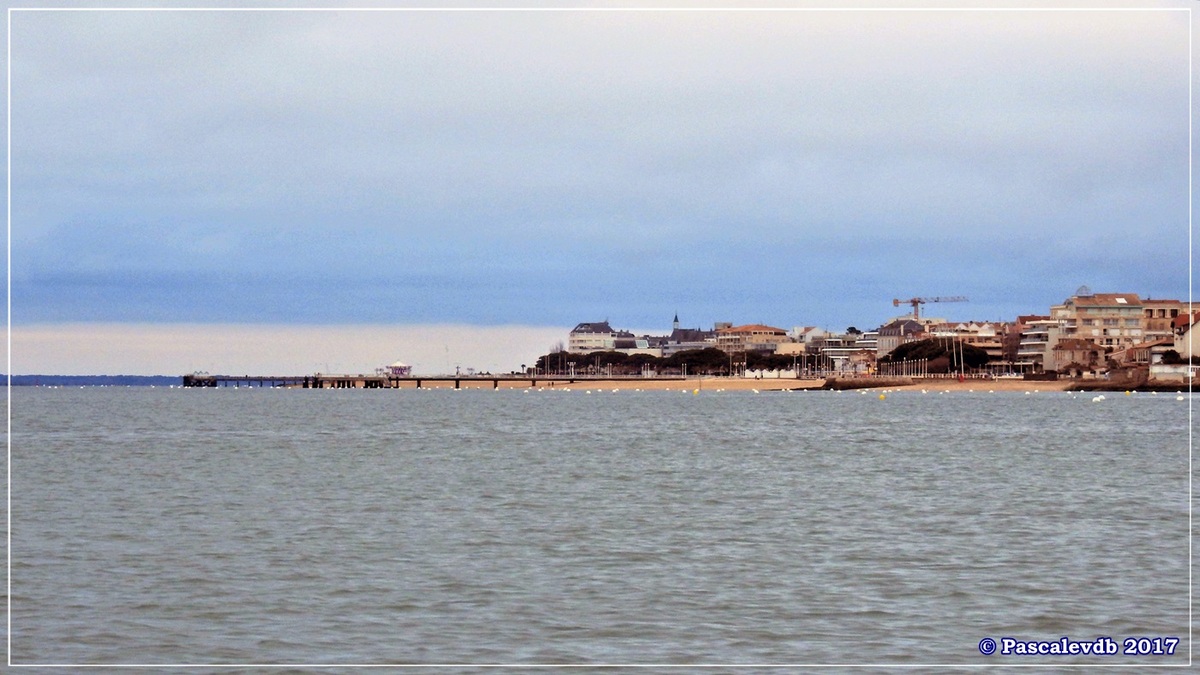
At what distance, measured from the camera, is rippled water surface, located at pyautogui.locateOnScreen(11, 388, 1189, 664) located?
13.1m

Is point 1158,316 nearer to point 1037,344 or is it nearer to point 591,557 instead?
point 1037,344

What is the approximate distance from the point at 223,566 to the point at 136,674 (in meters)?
6.18

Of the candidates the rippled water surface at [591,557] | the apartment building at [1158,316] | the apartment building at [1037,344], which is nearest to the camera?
the rippled water surface at [591,557]

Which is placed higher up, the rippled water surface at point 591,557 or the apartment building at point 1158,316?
the apartment building at point 1158,316

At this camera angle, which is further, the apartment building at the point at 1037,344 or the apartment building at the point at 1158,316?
the apartment building at the point at 1037,344

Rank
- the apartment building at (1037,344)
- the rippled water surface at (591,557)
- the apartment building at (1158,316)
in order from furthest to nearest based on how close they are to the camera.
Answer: the apartment building at (1037,344)
the apartment building at (1158,316)
the rippled water surface at (591,557)

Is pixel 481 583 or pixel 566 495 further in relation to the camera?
pixel 566 495

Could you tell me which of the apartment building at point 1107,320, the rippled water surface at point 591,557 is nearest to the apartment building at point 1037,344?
the apartment building at point 1107,320

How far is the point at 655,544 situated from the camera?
1994 centimetres

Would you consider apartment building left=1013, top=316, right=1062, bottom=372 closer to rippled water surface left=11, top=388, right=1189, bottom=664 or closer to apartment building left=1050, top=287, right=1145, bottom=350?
apartment building left=1050, top=287, right=1145, bottom=350

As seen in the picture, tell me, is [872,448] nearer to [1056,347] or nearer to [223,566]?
[223,566]

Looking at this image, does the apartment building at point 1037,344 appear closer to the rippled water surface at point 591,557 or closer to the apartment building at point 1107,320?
the apartment building at point 1107,320

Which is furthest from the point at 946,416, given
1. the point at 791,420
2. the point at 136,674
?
the point at 136,674

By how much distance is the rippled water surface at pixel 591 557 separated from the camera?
43.0 ft
